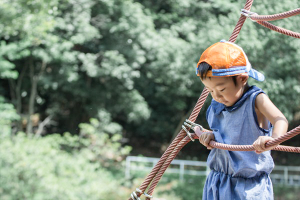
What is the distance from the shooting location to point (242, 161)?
1083 millimetres

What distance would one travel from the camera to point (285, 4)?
3006 mm

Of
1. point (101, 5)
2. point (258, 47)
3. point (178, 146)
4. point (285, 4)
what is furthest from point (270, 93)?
point (101, 5)

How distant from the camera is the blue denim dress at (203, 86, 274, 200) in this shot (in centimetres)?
108

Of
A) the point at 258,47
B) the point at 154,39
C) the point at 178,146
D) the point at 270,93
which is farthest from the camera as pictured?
the point at 154,39

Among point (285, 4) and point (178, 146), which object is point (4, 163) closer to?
point (285, 4)

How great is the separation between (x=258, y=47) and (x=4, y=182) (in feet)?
8.79

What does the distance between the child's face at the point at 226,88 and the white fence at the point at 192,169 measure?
5100 mm

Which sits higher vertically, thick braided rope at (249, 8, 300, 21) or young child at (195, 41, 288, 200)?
thick braided rope at (249, 8, 300, 21)

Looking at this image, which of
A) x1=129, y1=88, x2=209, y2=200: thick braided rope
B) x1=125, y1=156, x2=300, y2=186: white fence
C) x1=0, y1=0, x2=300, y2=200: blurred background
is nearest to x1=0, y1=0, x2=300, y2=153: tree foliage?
x1=0, y1=0, x2=300, y2=200: blurred background

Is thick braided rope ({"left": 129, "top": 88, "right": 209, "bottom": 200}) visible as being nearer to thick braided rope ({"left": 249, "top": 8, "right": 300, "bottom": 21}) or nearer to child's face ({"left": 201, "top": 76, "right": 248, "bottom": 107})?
child's face ({"left": 201, "top": 76, "right": 248, "bottom": 107})

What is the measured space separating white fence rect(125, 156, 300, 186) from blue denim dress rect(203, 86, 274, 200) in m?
5.03

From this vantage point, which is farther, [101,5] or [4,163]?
[101,5]

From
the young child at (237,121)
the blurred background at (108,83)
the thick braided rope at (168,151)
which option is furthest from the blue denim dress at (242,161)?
the blurred background at (108,83)

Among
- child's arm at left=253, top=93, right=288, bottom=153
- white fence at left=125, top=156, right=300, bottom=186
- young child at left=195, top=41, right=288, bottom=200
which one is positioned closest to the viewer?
child's arm at left=253, top=93, right=288, bottom=153
